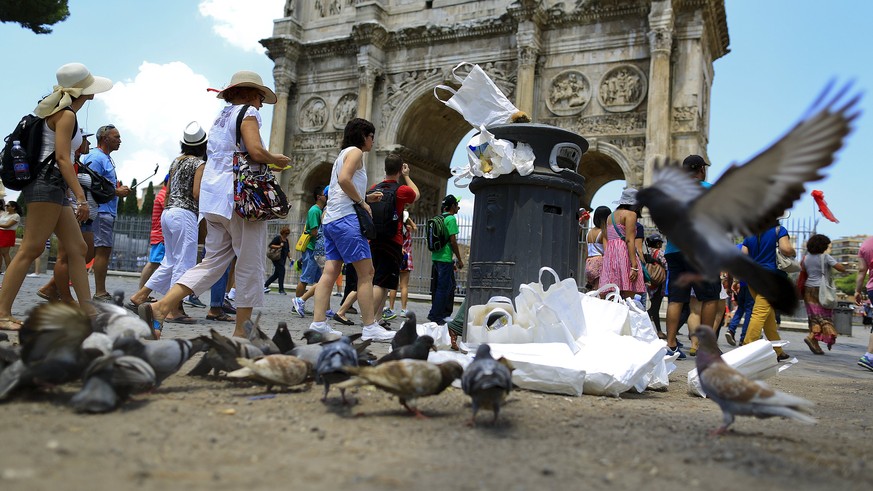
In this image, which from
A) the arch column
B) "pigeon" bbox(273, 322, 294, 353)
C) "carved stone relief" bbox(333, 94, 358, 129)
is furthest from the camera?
"carved stone relief" bbox(333, 94, 358, 129)

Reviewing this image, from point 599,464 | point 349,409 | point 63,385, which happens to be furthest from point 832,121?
point 63,385

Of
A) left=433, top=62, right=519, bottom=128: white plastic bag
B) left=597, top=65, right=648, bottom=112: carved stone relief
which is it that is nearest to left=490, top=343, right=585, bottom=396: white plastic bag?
left=433, top=62, right=519, bottom=128: white plastic bag

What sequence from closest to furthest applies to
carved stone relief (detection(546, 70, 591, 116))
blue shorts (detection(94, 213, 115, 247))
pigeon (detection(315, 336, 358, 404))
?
1. pigeon (detection(315, 336, 358, 404))
2. blue shorts (detection(94, 213, 115, 247))
3. carved stone relief (detection(546, 70, 591, 116))

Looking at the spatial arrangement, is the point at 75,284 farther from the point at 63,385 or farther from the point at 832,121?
the point at 832,121

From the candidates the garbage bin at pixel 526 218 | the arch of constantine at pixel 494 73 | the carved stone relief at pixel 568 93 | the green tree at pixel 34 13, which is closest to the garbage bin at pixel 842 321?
the arch of constantine at pixel 494 73

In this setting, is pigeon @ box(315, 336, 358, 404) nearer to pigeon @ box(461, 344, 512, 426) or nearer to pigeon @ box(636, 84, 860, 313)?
pigeon @ box(461, 344, 512, 426)

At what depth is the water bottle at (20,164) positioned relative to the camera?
4543 millimetres

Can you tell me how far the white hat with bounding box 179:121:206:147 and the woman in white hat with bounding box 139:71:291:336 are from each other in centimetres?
177

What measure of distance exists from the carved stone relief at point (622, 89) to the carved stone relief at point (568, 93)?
46 centimetres

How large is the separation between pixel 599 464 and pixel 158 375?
80.0 inches

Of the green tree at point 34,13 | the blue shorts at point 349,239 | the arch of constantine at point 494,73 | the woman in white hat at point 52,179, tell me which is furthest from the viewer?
the arch of constantine at point 494,73

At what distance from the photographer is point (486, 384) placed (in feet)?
8.68

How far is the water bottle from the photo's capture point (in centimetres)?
454

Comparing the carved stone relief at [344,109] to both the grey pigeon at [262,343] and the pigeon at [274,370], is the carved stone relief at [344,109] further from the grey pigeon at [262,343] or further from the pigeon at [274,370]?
the pigeon at [274,370]
